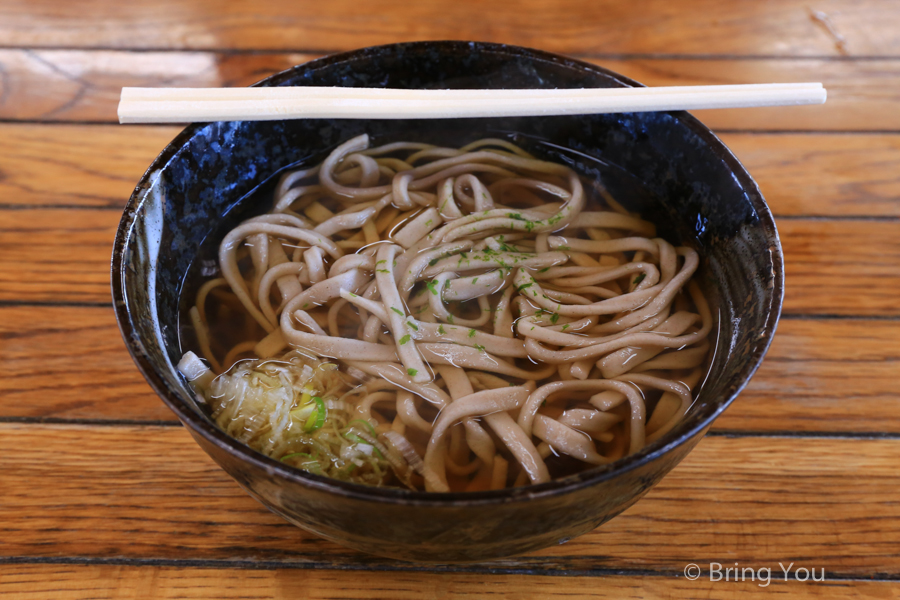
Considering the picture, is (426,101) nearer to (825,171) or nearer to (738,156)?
(738,156)

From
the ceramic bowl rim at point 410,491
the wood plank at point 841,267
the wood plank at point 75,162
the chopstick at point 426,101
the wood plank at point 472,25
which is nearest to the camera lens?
the ceramic bowl rim at point 410,491

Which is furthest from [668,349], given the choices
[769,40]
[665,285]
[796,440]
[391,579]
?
[769,40]

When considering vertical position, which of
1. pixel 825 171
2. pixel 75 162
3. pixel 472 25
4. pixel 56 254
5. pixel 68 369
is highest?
pixel 472 25

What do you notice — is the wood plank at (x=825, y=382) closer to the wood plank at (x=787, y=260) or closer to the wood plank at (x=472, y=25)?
the wood plank at (x=787, y=260)

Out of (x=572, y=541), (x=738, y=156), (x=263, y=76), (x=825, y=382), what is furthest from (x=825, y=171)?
(x=263, y=76)

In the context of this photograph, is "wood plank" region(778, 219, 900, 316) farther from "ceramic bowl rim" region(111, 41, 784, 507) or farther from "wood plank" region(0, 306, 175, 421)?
"wood plank" region(0, 306, 175, 421)

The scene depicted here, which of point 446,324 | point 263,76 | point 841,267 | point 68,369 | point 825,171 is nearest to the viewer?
point 446,324

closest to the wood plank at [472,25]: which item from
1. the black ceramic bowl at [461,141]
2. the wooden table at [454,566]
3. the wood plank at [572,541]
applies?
the wooden table at [454,566]

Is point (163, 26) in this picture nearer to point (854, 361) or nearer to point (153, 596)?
point (153, 596)
